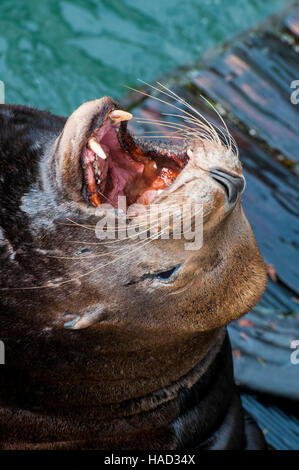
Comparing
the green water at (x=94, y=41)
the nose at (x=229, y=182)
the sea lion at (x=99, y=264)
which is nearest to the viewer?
the nose at (x=229, y=182)

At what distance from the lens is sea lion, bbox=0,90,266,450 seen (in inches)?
93.5

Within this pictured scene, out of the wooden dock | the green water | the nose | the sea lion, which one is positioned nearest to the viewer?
the nose

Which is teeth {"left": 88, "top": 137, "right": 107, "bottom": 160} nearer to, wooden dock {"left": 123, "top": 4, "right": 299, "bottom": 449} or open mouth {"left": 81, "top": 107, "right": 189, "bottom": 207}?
open mouth {"left": 81, "top": 107, "right": 189, "bottom": 207}

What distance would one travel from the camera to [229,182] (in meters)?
2.26

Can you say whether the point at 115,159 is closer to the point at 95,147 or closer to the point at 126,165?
the point at 126,165

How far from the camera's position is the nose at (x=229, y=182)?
88.9 inches

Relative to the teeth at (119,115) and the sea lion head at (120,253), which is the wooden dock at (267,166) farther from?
the teeth at (119,115)

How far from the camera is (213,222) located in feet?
7.61

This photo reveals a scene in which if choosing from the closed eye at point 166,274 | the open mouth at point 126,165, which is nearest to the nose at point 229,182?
the open mouth at point 126,165

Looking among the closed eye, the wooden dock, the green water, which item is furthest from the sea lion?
the green water

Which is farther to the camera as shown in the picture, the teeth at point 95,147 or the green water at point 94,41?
the green water at point 94,41

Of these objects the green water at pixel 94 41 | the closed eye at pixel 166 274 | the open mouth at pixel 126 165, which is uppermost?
the green water at pixel 94 41

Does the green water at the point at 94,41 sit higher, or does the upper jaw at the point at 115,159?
the green water at the point at 94,41
